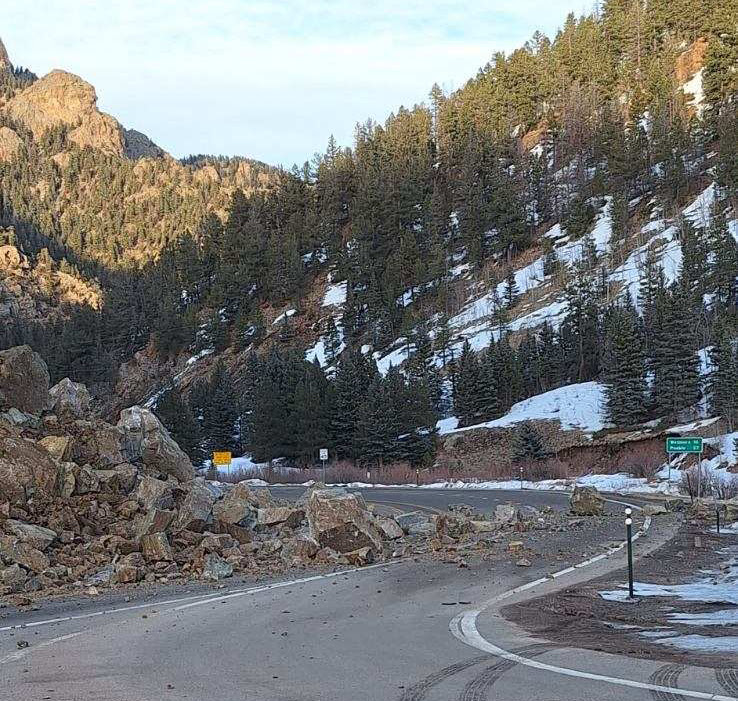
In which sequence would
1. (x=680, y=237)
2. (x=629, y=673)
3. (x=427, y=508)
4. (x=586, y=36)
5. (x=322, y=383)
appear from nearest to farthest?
(x=629, y=673), (x=427, y=508), (x=322, y=383), (x=680, y=237), (x=586, y=36)

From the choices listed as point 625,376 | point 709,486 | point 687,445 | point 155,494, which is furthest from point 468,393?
point 155,494

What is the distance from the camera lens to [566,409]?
190 feet

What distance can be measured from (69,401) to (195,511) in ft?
25.6

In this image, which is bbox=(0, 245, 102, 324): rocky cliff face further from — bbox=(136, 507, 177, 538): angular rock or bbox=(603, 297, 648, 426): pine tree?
bbox=(136, 507, 177, 538): angular rock

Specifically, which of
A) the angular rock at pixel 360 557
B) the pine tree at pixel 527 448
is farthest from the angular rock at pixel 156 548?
the pine tree at pixel 527 448

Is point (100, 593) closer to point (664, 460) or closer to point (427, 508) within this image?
point (427, 508)

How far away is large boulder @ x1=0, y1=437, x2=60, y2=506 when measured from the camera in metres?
16.5

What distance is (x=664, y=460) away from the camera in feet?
152

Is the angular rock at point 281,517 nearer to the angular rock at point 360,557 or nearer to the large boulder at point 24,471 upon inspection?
the angular rock at point 360,557

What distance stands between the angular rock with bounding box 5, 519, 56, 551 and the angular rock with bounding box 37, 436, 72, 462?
2759 mm

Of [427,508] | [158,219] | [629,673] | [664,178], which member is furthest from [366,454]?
[158,219]

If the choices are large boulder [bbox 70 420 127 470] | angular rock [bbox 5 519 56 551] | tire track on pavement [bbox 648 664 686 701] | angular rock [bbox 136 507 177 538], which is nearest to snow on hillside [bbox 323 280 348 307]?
large boulder [bbox 70 420 127 470]

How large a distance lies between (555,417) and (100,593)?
46490mm

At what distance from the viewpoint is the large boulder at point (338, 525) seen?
16.9m
